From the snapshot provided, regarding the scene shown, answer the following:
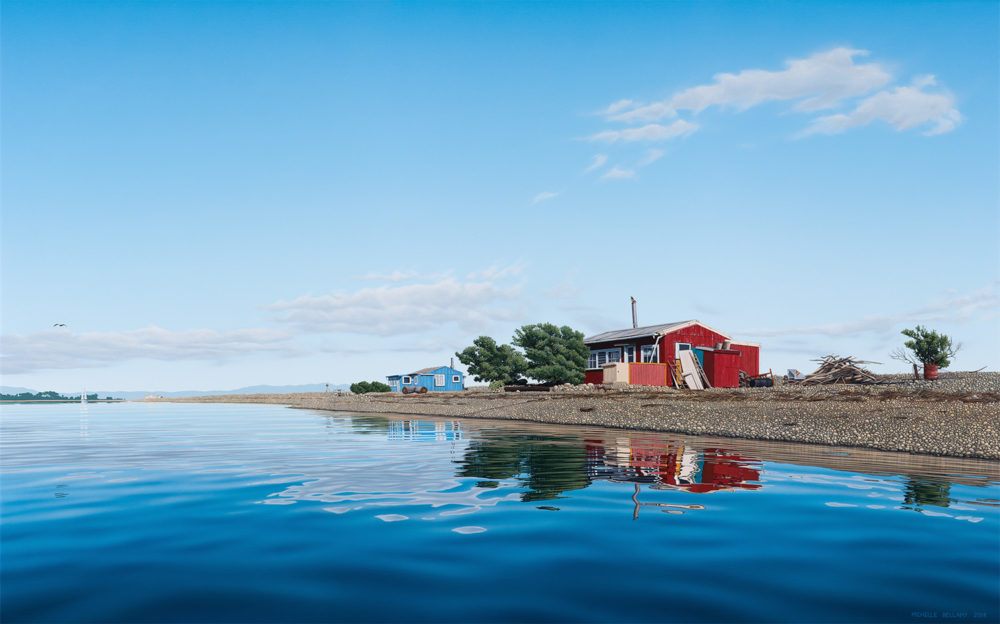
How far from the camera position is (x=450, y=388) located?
83500mm

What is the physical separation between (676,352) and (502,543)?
45524 mm

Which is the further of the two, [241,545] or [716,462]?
[716,462]

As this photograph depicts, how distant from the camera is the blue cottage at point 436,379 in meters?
82.1

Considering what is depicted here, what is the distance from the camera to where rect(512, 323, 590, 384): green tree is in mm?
52062

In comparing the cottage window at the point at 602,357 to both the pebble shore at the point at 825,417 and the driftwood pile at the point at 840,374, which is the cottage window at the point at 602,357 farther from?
the pebble shore at the point at 825,417

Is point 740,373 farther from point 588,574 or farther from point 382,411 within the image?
point 588,574

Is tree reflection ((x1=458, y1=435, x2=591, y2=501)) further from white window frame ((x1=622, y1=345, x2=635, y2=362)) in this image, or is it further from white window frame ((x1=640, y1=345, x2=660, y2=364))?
white window frame ((x1=622, y1=345, x2=635, y2=362))

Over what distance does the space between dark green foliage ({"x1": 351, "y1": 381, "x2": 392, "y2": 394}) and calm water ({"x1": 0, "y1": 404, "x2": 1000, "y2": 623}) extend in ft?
225

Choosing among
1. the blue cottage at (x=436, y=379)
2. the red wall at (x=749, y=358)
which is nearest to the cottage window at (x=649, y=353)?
the red wall at (x=749, y=358)

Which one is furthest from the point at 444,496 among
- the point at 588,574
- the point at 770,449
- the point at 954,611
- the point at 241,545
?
the point at 770,449

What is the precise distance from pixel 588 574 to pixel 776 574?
149 centimetres

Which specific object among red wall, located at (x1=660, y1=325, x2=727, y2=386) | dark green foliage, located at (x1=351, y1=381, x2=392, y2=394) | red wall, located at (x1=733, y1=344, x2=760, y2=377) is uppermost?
red wall, located at (x1=660, y1=325, x2=727, y2=386)

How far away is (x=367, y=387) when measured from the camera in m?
79.2

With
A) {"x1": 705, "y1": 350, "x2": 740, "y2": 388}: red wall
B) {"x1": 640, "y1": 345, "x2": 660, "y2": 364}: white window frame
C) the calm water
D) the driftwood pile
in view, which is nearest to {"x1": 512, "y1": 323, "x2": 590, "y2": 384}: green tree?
{"x1": 640, "y1": 345, "x2": 660, "y2": 364}: white window frame
